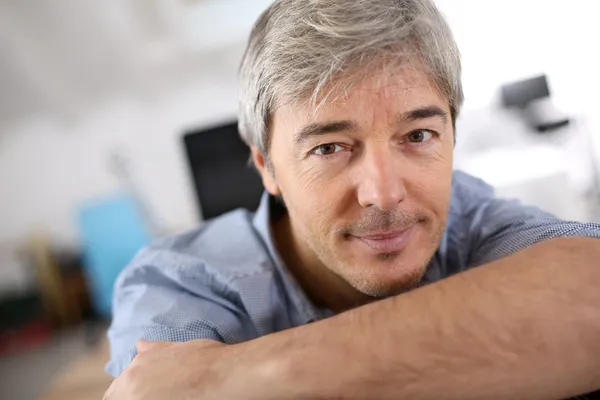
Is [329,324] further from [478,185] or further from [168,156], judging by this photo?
[168,156]

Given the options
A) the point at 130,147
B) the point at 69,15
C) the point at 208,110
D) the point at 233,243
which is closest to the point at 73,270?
the point at 130,147

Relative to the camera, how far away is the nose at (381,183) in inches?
25.3

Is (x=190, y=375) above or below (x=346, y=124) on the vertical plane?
below

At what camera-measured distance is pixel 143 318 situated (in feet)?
2.31

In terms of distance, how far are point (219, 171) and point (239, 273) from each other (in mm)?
1289

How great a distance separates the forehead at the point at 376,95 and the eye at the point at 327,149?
0.05 metres

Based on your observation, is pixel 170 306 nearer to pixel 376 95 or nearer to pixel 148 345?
pixel 148 345

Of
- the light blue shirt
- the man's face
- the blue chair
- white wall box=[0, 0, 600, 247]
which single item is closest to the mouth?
the man's face

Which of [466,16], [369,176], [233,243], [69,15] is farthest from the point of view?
[69,15]

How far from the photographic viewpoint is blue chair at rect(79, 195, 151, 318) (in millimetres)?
2693

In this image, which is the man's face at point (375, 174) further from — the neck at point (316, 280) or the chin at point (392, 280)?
the neck at point (316, 280)

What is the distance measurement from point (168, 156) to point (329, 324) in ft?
10.3

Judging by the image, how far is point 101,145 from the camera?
3482mm

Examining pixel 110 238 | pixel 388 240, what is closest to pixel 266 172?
pixel 388 240
